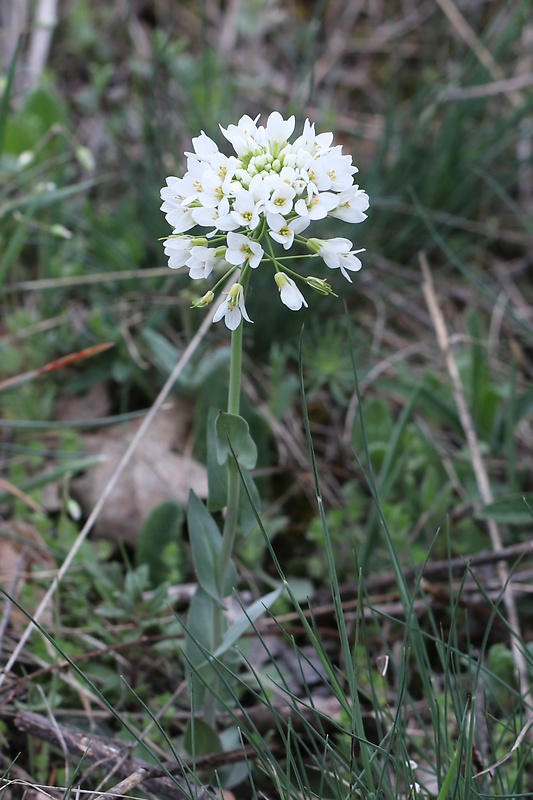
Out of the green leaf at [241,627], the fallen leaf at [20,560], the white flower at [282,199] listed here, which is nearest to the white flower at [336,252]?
the white flower at [282,199]

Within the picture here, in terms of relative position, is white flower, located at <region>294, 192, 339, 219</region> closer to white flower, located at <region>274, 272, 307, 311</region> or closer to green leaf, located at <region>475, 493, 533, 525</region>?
white flower, located at <region>274, 272, 307, 311</region>

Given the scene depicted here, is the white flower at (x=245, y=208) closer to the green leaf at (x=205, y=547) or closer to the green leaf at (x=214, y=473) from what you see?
the green leaf at (x=214, y=473)

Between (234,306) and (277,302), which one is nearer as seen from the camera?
(234,306)

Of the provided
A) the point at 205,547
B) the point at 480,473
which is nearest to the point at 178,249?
the point at 205,547

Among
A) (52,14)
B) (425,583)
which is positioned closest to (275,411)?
(425,583)

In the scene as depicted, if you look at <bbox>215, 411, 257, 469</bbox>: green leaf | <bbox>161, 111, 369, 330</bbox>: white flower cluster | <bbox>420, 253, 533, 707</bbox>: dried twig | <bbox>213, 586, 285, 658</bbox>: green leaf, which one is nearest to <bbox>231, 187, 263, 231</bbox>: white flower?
<bbox>161, 111, 369, 330</bbox>: white flower cluster

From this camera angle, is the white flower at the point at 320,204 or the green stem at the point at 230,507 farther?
the green stem at the point at 230,507

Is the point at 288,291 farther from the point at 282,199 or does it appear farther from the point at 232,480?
the point at 232,480

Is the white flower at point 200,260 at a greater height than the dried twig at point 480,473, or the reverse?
the white flower at point 200,260
